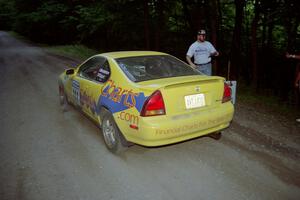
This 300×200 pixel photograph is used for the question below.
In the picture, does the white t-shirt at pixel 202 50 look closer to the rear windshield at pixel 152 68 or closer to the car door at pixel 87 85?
the rear windshield at pixel 152 68

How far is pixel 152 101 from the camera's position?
153 inches

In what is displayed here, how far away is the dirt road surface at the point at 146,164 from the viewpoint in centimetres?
357

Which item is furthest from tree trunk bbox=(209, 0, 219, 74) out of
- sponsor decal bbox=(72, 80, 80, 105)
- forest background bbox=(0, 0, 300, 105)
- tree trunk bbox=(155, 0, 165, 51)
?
sponsor decal bbox=(72, 80, 80, 105)

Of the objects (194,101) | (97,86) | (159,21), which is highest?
(159,21)

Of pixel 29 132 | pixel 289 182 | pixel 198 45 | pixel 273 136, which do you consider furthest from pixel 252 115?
pixel 29 132

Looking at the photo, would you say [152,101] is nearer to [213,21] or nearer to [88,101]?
[88,101]

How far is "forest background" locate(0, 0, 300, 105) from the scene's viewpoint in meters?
9.58

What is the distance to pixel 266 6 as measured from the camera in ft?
32.1

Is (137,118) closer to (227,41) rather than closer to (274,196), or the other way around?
(274,196)

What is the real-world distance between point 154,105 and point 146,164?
37.1 inches

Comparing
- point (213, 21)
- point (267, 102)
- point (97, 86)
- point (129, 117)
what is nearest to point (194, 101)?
point (129, 117)

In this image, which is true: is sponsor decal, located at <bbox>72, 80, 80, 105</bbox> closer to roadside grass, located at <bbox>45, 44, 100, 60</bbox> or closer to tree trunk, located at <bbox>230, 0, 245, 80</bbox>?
tree trunk, located at <bbox>230, 0, 245, 80</bbox>

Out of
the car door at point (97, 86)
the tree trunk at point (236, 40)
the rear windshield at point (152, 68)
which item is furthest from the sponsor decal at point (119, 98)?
the tree trunk at point (236, 40)

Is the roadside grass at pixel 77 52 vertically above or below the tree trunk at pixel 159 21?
below
